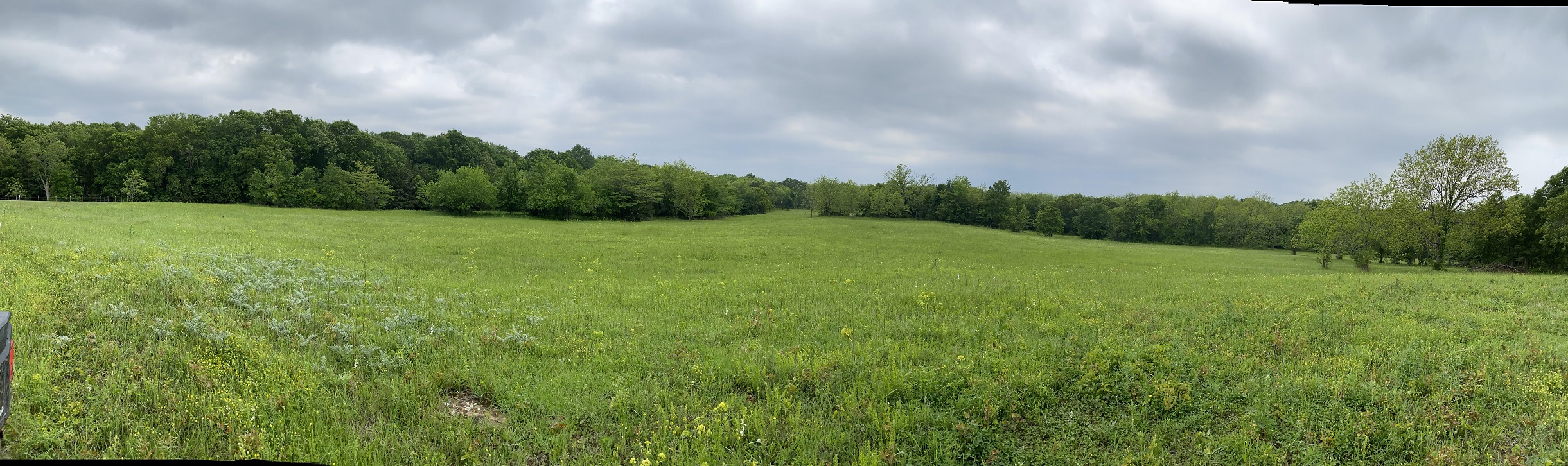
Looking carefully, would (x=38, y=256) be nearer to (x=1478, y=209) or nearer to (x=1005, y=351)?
(x=1005, y=351)

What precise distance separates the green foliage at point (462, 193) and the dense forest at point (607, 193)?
22cm

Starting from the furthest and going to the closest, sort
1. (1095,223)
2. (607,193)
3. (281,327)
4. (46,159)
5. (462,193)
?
1. (1095,223)
2. (607,193)
3. (462,193)
4. (46,159)
5. (281,327)

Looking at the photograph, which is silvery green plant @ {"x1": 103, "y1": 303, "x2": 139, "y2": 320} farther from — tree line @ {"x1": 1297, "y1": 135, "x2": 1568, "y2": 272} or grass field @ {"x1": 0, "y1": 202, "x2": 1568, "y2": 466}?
tree line @ {"x1": 1297, "y1": 135, "x2": 1568, "y2": 272}

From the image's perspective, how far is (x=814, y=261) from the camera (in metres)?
26.0

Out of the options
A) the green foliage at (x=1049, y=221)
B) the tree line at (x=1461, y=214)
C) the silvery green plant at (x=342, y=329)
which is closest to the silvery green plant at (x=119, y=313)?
the silvery green plant at (x=342, y=329)

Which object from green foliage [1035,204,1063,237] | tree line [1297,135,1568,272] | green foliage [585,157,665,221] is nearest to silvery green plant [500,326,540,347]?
tree line [1297,135,1568,272]

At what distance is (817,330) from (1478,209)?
48.1m

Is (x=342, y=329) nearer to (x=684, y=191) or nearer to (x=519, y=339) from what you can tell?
(x=519, y=339)

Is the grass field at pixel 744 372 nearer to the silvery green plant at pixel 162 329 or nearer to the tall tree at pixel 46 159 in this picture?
the silvery green plant at pixel 162 329

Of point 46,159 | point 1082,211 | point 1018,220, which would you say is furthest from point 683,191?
point 46,159

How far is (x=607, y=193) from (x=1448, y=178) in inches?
2998

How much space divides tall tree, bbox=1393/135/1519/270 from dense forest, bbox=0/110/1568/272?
0.40ft

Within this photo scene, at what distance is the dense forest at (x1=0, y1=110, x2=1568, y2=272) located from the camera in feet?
117

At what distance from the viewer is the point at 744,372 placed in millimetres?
6988
